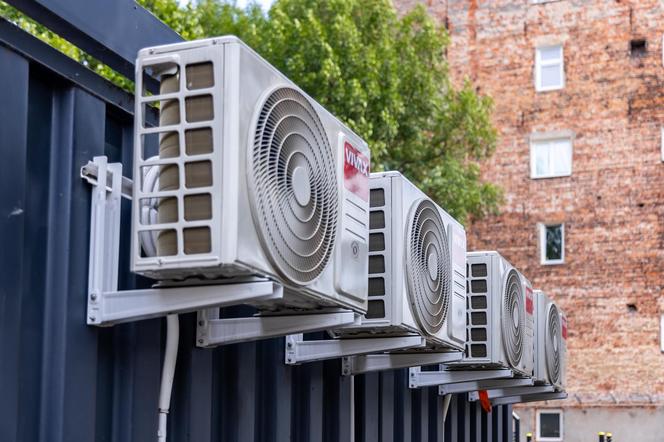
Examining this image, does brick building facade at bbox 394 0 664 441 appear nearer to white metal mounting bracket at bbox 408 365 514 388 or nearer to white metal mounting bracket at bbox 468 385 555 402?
white metal mounting bracket at bbox 468 385 555 402

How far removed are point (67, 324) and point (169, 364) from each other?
1.58ft

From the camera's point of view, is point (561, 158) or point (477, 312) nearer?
point (477, 312)

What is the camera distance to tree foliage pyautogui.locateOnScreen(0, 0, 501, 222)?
1841 cm

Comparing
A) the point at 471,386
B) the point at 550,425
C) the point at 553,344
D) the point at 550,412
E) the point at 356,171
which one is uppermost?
the point at 356,171

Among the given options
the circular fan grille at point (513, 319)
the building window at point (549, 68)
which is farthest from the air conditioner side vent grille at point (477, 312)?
the building window at point (549, 68)

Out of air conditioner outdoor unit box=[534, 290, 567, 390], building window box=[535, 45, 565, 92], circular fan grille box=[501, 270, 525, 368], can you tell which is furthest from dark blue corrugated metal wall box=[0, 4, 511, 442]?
building window box=[535, 45, 565, 92]

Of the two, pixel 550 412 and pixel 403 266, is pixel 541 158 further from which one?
pixel 403 266

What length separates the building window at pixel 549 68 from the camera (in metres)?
23.7

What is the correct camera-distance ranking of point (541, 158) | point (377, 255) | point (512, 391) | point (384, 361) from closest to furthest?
point (377, 255)
point (384, 361)
point (512, 391)
point (541, 158)

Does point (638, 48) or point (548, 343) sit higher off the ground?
point (638, 48)

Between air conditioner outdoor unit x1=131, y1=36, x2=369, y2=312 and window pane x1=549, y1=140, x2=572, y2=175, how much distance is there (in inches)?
807

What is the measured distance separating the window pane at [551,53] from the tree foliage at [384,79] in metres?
3.35

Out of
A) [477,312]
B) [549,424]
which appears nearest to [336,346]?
[477,312]

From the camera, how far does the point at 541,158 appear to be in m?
23.7
